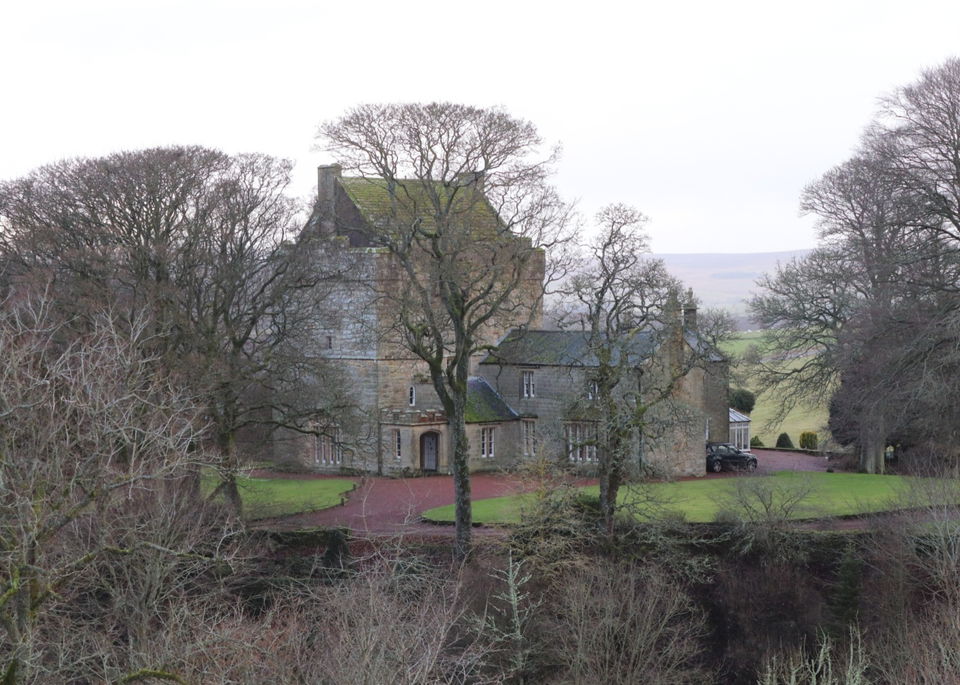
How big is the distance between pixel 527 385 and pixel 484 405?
2.21m

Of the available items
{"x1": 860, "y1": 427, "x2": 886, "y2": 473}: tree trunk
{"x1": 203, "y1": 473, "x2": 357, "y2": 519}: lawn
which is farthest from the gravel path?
{"x1": 860, "y1": 427, "x2": 886, "y2": 473}: tree trunk

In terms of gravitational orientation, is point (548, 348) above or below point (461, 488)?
above

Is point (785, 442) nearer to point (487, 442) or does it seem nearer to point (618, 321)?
point (487, 442)

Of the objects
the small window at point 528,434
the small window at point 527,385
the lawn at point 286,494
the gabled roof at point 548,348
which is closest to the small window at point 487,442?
the small window at point 528,434

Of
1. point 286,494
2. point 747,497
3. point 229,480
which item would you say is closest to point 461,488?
point 229,480

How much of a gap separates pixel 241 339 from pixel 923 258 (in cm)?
2071

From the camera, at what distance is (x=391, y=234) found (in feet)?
119

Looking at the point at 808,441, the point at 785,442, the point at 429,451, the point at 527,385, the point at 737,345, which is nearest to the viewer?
the point at 429,451

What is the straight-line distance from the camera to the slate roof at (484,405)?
166ft

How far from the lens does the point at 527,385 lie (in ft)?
171

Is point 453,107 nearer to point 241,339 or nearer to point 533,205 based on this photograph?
point 533,205

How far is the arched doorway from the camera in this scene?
50.1 metres

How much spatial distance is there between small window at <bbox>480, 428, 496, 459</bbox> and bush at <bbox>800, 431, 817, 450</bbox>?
68.0 ft

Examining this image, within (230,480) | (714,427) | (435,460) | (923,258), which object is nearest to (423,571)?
(230,480)
